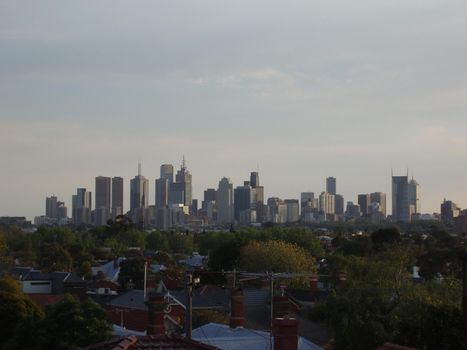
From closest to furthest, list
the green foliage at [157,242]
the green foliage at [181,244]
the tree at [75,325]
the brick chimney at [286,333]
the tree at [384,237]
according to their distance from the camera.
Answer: the brick chimney at [286,333], the tree at [75,325], the tree at [384,237], the green foliage at [157,242], the green foliage at [181,244]

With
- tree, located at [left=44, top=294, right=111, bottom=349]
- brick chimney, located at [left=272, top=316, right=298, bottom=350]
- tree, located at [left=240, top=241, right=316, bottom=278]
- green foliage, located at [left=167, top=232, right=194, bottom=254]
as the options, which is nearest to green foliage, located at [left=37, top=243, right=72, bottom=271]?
tree, located at [left=240, top=241, right=316, bottom=278]

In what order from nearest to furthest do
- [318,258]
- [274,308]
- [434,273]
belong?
[274,308], [434,273], [318,258]

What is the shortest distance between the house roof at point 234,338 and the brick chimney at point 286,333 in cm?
693

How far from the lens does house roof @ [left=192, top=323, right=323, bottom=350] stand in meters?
25.9

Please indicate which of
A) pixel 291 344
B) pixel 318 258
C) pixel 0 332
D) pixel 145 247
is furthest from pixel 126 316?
pixel 145 247

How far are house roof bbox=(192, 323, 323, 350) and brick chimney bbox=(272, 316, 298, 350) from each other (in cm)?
693

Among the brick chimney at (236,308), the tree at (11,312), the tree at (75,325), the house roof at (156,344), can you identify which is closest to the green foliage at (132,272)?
the tree at (11,312)

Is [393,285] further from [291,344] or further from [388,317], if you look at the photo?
[291,344]

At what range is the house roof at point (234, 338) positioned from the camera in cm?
2589

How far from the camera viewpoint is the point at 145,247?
12719 cm

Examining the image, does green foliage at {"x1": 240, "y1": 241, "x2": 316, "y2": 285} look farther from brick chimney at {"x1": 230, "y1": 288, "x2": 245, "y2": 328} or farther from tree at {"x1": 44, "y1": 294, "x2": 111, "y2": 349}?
brick chimney at {"x1": 230, "y1": 288, "x2": 245, "y2": 328}

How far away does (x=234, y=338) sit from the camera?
87.8 feet

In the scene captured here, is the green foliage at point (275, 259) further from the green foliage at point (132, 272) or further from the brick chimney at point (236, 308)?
the brick chimney at point (236, 308)

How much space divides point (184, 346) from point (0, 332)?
22.9m
